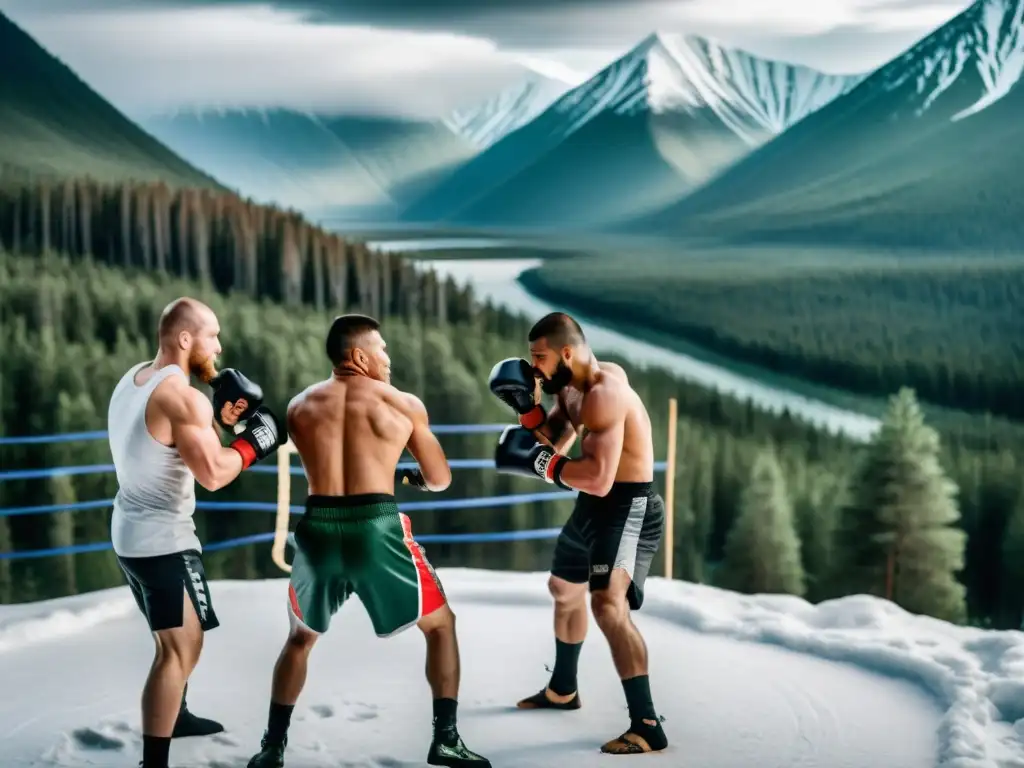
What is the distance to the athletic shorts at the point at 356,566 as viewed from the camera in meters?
2.62

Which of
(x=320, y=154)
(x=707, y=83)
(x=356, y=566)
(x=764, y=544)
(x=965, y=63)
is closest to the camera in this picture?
(x=356, y=566)

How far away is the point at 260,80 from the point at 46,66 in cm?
155

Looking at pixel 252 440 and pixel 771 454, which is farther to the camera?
pixel 771 454

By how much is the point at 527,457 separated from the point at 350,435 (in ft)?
1.60

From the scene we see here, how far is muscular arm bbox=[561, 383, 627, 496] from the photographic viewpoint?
9.36 feet

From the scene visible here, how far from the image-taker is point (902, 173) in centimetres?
1094

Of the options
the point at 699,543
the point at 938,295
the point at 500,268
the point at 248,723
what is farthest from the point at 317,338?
the point at 248,723

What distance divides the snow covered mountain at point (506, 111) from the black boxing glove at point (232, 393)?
7366 mm

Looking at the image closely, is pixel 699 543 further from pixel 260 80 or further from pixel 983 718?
pixel 983 718

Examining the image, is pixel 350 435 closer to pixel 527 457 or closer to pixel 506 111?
pixel 527 457

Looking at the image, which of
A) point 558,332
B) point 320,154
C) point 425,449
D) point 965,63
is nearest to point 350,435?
point 425,449

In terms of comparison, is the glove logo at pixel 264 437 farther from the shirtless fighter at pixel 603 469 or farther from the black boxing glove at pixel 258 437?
the shirtless fighter at pixel 603 469

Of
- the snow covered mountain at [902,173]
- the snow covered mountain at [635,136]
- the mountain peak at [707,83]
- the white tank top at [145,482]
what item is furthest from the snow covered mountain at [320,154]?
the white tank top at [145,482]

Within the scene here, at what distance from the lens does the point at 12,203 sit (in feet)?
31.7
